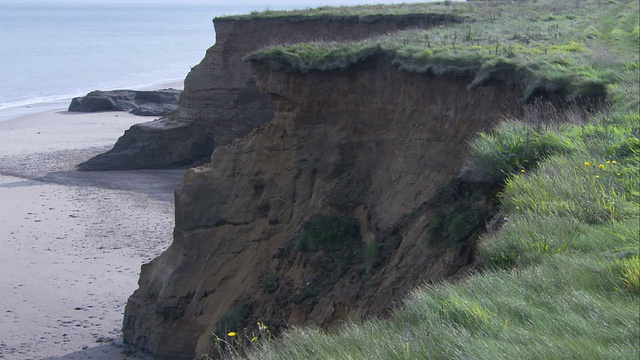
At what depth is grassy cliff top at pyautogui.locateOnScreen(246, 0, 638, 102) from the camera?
42.1ft

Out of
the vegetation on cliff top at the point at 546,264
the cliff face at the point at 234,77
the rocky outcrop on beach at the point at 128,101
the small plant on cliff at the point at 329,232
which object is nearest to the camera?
the vegetation on cliff top at the point at 546,264

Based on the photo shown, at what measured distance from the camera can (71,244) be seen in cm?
2447

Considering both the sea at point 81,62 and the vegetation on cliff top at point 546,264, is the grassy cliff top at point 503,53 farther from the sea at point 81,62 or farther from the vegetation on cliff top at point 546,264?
the sea at point 81,62

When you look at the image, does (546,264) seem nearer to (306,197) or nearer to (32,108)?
(306,197)

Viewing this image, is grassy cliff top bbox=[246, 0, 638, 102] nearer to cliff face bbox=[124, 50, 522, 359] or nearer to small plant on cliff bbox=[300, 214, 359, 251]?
cliff face bbox=[124, 50, 522, 359]

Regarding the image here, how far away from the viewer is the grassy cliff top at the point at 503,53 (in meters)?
12.8

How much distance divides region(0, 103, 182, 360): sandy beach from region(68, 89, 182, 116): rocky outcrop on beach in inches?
384

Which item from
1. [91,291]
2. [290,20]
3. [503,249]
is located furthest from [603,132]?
[290,20]

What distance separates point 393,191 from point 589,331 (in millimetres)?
8851

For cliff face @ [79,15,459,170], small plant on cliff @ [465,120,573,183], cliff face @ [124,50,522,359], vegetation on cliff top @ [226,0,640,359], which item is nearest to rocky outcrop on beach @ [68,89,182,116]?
cliff face @ [79,15,459,170]

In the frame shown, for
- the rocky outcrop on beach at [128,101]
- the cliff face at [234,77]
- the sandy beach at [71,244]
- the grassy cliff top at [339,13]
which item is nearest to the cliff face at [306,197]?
the sandy beach at [71,244]

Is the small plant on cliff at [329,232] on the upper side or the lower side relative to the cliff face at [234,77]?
lower

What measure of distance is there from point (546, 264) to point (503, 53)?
8537 millimetres

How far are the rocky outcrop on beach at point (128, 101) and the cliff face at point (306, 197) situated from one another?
119 feet
